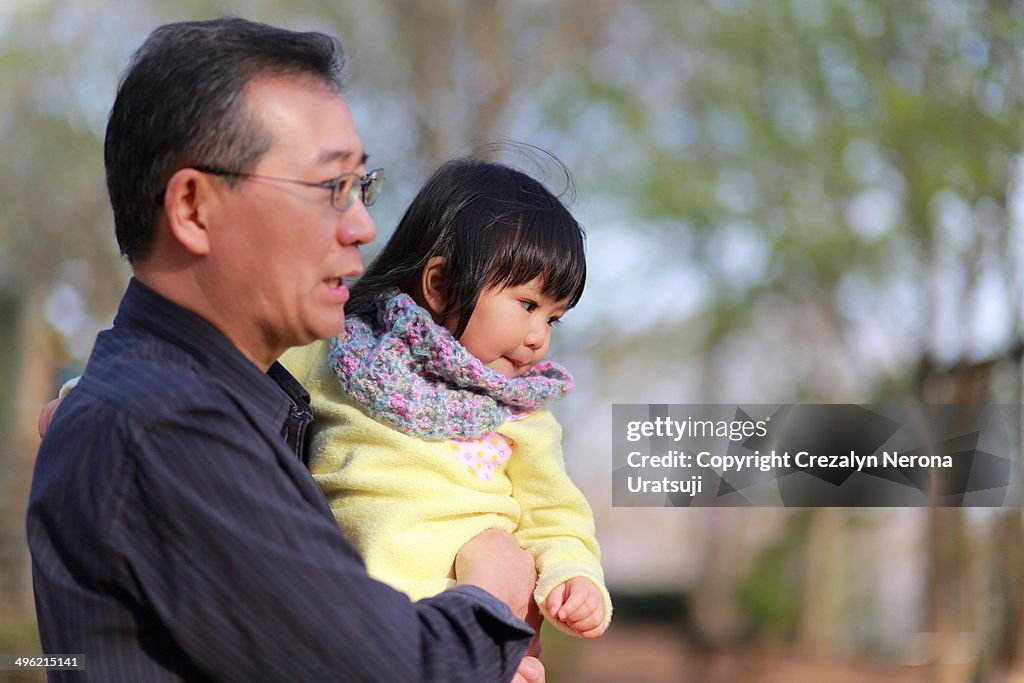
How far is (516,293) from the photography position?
6.79 feet

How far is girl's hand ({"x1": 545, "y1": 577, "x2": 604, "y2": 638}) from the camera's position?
184cm

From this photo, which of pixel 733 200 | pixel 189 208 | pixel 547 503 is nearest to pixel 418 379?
pixel 547 503

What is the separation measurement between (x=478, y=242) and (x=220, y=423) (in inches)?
30.9

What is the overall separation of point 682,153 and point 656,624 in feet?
23.7

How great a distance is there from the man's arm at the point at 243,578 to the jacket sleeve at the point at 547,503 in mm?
635

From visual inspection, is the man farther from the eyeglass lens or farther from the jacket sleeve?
the jacket sleeve

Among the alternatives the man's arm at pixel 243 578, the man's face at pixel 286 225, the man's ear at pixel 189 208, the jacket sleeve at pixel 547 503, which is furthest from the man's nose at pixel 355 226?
the jacket sleeve at pixel 547 503

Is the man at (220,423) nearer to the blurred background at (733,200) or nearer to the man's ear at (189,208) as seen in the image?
the man's ear at (189,208)

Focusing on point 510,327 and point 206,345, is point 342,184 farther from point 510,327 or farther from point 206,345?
point 510,327

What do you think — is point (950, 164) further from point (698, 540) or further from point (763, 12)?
point (698, 540)

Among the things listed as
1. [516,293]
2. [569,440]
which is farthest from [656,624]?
[516,293]

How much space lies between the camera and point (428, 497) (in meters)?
1.88

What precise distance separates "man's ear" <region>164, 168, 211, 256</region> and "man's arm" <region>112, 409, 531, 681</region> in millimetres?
264

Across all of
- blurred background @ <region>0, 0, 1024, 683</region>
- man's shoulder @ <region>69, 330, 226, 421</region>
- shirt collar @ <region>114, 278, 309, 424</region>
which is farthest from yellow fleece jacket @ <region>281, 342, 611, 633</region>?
blurred background @ <region>0, 0, 1024, 683</region>
